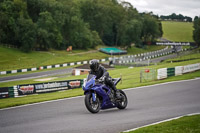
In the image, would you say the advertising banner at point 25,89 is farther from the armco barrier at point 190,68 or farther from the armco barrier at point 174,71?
the armco barrier at point 190,68

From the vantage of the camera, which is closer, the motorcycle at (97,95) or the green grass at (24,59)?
the motorcycle at (97,95)

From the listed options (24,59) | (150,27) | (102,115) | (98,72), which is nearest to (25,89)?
(98,72)

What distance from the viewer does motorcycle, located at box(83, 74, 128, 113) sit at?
11.1 metres

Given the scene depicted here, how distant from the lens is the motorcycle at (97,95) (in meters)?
11.1

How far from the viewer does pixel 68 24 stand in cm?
9300

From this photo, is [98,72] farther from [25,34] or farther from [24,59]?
[25,34]

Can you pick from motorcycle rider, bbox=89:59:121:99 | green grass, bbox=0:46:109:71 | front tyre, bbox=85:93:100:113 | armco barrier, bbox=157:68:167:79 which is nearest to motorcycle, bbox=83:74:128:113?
front tyre, bbox=85:93:100:113

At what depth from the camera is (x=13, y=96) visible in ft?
83.8

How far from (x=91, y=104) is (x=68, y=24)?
8361 cm

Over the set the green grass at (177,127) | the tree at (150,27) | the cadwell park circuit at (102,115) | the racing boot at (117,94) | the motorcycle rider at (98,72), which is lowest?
the cadwell park circuit at (102,115)

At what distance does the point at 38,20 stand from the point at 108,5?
141ft

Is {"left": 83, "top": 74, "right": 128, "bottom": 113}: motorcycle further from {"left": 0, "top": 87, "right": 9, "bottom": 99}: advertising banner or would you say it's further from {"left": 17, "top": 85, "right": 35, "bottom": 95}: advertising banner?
{"left": 17, "top": 85, "right": 35, "bottom": 95}: advertising banner

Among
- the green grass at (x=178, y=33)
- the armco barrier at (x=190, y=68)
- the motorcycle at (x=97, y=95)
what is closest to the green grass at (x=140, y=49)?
the green grass at (x=178, y=33)

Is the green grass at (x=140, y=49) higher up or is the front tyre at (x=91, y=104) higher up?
the green grass at (x=140, y=49)
